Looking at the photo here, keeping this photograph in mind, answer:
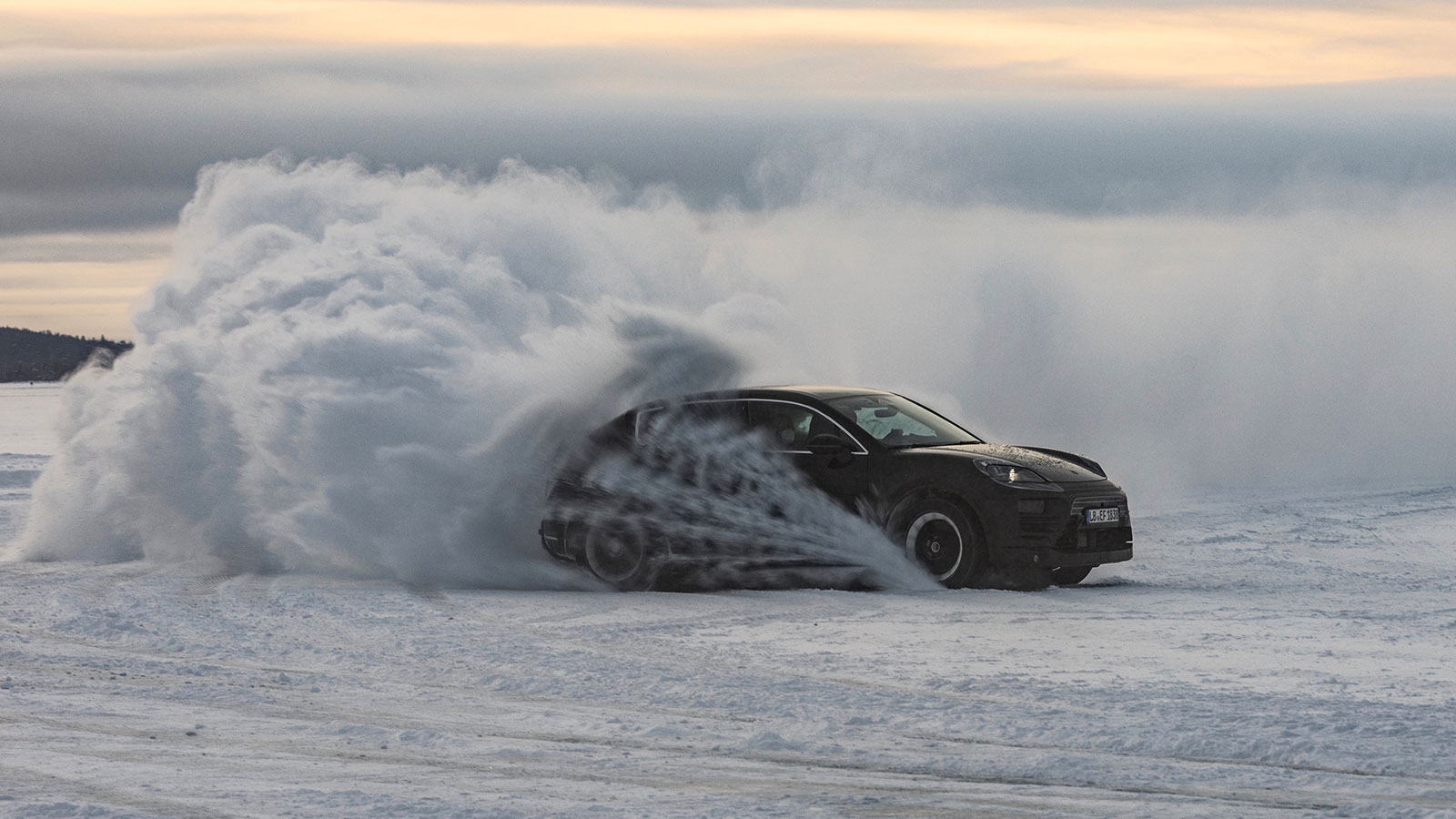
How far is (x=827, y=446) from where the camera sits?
11492mm

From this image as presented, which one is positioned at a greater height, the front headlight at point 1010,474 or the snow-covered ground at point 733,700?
the front headlight at point 1010,474

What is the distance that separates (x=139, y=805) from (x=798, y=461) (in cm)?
674

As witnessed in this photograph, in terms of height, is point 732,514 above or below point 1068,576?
above

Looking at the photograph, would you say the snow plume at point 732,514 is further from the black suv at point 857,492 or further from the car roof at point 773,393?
the car roof at point 773,393

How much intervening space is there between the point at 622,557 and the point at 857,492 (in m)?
1.75

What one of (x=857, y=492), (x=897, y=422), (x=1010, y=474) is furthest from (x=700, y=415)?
(x=1010, y=474)

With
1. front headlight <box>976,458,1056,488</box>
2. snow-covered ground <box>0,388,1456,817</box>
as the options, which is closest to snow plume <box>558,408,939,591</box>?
snow-covered ground <box>0,388,1456,817</box>

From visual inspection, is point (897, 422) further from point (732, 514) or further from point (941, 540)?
point (732, 514)

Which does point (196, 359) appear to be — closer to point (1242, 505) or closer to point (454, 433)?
point (454, 433)

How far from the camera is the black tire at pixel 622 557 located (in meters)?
11.5

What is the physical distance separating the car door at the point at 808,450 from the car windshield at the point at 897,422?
0.20 m

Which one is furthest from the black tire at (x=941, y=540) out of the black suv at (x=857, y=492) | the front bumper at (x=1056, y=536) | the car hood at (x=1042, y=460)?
the car hood at (x=1042, y=460)

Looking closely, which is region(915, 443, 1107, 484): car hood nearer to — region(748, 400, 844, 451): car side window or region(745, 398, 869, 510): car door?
region(745, 398, 869, 510): car door

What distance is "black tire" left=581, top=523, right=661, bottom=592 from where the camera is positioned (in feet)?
37.8
